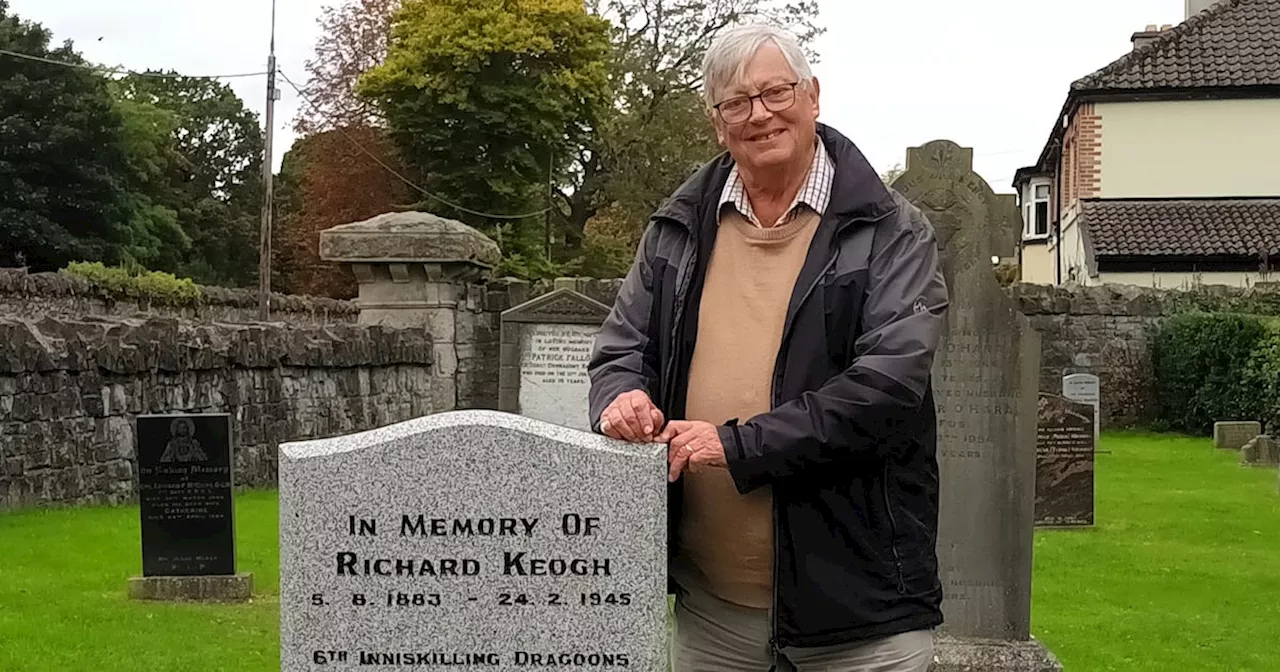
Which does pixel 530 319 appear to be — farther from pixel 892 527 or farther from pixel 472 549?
pixel 892 527

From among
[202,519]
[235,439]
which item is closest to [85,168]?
[235,439]

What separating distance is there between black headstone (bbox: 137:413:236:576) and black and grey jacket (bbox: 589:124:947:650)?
5679 millimetres

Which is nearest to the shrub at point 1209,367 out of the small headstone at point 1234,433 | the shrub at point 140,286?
the small headstone at point 1234,433

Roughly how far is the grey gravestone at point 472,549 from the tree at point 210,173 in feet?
168

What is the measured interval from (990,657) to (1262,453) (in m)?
11.9

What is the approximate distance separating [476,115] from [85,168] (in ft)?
45.0

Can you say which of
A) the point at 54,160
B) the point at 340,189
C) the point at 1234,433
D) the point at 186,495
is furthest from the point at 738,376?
the point at 54,160

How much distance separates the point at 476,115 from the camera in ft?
118

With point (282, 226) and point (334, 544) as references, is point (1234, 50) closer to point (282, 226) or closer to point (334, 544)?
point (334, 544)

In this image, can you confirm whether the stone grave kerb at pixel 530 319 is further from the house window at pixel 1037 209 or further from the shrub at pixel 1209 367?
the house window at pixel 1037 209

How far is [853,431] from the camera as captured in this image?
2908 millimetres

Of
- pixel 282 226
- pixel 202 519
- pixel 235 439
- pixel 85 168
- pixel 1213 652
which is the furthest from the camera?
pixel 282 226

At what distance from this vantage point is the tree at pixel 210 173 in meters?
57.5

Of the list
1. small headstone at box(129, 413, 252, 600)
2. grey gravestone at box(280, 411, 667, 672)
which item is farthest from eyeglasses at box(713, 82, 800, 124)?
small headstone at box(129, 413, 252, 600)
